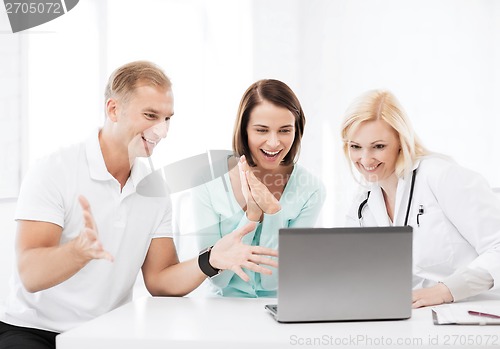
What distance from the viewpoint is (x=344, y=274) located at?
1.39 m

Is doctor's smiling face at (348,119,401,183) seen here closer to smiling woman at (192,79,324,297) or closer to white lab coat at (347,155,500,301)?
white lab coat at (347,155,500,301)

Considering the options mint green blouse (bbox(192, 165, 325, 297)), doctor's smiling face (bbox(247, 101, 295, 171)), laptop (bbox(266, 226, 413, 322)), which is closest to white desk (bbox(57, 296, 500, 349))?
laptop (bbox(266, 226, 413, 322))

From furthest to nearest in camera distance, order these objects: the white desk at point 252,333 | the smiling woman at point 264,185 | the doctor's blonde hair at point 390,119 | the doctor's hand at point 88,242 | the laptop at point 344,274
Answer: the smiling woman at point 264,185
the doctor's blonde hair at point 390,119
the doctor's hand at point 88,242
the laptop at point 344,274
the white desk at point 252,333

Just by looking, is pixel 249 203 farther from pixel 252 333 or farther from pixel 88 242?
pixel 252 333

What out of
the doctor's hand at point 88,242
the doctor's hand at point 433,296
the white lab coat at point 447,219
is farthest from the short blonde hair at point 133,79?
the doctor's hand at point 433,296

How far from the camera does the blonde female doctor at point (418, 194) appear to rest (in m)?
1.75

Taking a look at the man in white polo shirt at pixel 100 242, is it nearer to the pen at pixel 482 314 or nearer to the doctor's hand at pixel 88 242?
the doctor's hand at pixel 88 242

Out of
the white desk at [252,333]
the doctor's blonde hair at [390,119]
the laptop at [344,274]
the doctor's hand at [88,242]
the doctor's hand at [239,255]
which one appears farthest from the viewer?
the doctor's blonde hair at [390,119]

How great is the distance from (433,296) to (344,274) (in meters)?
0.34

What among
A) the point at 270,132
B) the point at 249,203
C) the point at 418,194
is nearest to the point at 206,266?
the point at 249,203

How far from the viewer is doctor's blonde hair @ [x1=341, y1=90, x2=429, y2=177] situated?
1899 millimetres

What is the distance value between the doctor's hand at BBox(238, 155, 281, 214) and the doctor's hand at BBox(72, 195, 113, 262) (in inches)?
20.2

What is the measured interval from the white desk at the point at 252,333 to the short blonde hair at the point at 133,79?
0.75 meters

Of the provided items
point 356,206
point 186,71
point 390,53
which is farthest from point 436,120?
point 186,71
